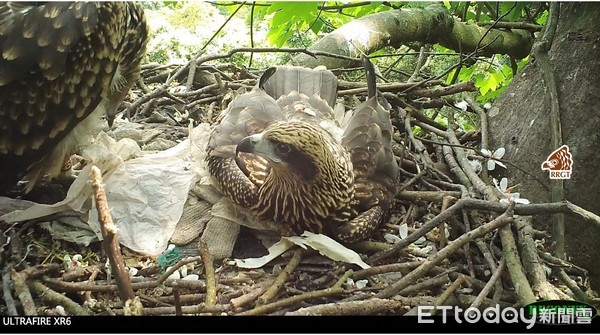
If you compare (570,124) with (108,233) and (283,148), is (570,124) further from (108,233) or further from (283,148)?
(108,233)

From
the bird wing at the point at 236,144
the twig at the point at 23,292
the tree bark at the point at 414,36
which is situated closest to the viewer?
the twig at the point at 23,292

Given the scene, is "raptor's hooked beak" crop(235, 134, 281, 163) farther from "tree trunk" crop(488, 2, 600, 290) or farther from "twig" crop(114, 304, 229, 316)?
"tree trunk" crop(488, 2, 600, 290)

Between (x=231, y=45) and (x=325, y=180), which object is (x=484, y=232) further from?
(x=231, y=45)

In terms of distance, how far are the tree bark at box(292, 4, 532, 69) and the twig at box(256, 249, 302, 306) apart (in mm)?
828

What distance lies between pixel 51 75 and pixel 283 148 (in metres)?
0.58

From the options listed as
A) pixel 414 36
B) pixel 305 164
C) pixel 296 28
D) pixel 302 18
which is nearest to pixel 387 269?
pixel 305 164

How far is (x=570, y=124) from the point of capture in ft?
4.67

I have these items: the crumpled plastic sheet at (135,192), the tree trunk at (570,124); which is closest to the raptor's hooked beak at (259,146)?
the crumpled plastic sheet at (135,192)

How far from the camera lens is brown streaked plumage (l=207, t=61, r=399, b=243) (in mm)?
1402

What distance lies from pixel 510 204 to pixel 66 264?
0.99m

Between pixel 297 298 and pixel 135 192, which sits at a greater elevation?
pixel 135 192

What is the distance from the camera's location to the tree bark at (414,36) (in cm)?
193

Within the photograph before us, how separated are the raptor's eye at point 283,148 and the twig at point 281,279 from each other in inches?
9.7

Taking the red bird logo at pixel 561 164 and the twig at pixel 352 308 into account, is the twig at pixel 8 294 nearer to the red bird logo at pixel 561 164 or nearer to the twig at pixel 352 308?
the twig at pixel 352 308
